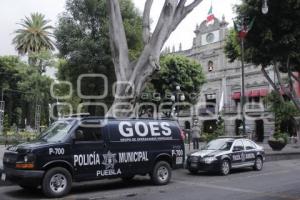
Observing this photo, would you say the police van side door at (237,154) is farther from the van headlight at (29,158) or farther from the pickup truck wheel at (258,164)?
the van headlight at (29,158)

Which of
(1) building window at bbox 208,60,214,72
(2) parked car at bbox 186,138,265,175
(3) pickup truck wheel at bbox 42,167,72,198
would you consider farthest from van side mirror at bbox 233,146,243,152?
(1) building window at bbox 208,60,214,72

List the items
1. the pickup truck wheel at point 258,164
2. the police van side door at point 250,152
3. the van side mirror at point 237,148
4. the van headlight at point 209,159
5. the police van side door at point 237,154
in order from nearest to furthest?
the van headlight at point 209,159 → the police van side door at point 237,154 → the van side mirror at point 237,148 → the police van side door at point 250,152 → the pickup truck wheel at point 258,164

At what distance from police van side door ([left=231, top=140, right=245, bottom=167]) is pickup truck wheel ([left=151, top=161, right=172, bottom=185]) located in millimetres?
4011

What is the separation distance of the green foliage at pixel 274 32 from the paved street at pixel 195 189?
1005 cm

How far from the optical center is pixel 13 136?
36.7 m

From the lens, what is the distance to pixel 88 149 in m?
12.2

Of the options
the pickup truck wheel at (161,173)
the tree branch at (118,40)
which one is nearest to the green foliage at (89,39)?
the tree branch at (118,40)

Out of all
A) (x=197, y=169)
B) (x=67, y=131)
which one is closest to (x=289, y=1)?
(x=197, y=169)

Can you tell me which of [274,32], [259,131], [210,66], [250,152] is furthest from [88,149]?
[210,66]

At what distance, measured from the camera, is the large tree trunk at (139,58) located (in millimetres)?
16062

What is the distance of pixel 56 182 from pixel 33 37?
49547 mm

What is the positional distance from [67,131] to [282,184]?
7.06 meters

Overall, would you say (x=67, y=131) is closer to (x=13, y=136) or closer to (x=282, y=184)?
(x=282, y=184)

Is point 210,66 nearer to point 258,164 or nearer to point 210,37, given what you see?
point 210,37
